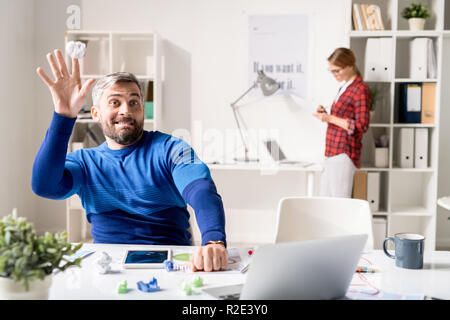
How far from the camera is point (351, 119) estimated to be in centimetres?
338

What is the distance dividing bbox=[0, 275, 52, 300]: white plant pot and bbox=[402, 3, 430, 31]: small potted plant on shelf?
11.1ft

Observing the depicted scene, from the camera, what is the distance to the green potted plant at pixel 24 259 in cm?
93

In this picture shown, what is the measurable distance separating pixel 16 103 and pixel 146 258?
303 centimetres

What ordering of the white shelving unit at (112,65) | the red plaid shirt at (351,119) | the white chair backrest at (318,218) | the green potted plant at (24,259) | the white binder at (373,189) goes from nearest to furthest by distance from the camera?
the green potted plant at (24,259) → the white chair backrest at (318,218) → the red plaid shirt at (351,119) → the white binder at (373,189) → the white shelving unit at (112,65)

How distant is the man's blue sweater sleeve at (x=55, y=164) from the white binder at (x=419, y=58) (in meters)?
2.78

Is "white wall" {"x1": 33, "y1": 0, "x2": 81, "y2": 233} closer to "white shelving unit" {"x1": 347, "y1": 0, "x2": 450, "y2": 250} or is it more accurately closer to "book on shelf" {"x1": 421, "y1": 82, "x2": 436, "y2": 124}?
"white shelving unit" {"x1": 347, "y1": 0, "x2": 450, "y2": 250}

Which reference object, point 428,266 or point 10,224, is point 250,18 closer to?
point 428,266

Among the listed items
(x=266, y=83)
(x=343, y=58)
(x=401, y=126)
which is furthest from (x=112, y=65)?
(x=401, y=126)

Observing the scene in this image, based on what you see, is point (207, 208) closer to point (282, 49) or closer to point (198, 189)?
point (198, 189)

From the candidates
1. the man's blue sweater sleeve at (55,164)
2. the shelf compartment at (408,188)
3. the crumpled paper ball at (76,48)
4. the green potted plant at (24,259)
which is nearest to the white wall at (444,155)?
the shelf compartment at (408,188)

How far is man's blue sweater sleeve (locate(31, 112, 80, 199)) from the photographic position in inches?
63.5

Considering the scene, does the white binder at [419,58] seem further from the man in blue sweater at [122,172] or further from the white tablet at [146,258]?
the white tablet at [146,258]
